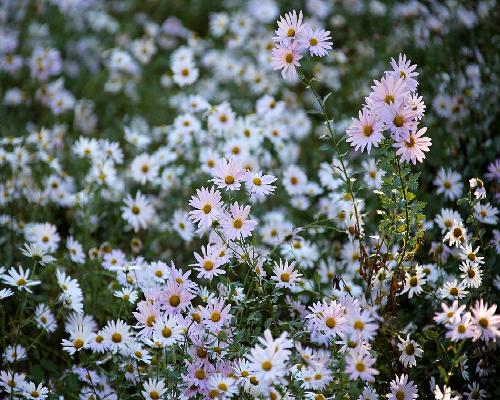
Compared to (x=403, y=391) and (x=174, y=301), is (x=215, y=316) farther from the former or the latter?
(x=403, y=391)

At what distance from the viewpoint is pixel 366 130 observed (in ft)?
5.91

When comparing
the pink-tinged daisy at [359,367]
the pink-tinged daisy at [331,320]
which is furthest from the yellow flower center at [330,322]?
the pink-tinged daisy at [359,367]

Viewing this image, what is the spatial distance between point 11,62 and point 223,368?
3.16 meters

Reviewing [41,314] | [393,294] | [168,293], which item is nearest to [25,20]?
[41,314]

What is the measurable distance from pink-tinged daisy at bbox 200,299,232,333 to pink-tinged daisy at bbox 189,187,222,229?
0.24 meters

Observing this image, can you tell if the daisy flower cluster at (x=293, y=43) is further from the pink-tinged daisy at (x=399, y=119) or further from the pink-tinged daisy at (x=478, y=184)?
the pink-tinged daisy at (x=478, y=184)

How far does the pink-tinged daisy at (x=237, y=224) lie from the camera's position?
187 centimetres

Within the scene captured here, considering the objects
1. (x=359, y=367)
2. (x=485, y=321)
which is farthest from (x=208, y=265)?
(x=485, y=321)

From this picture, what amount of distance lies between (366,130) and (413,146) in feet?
0.48

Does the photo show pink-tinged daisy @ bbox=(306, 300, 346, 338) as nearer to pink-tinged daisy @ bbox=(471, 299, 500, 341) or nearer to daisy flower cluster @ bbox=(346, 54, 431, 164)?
pink-tinged daisy @ bbox=(471, 299, 500, 341)

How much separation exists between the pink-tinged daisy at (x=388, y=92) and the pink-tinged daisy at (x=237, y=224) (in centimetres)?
49

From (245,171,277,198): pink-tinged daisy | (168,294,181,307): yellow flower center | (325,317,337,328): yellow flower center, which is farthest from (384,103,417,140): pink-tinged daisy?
(168,294,181,307): yellow flower center

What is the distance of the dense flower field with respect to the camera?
5.97ft

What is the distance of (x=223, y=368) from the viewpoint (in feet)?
5.98
